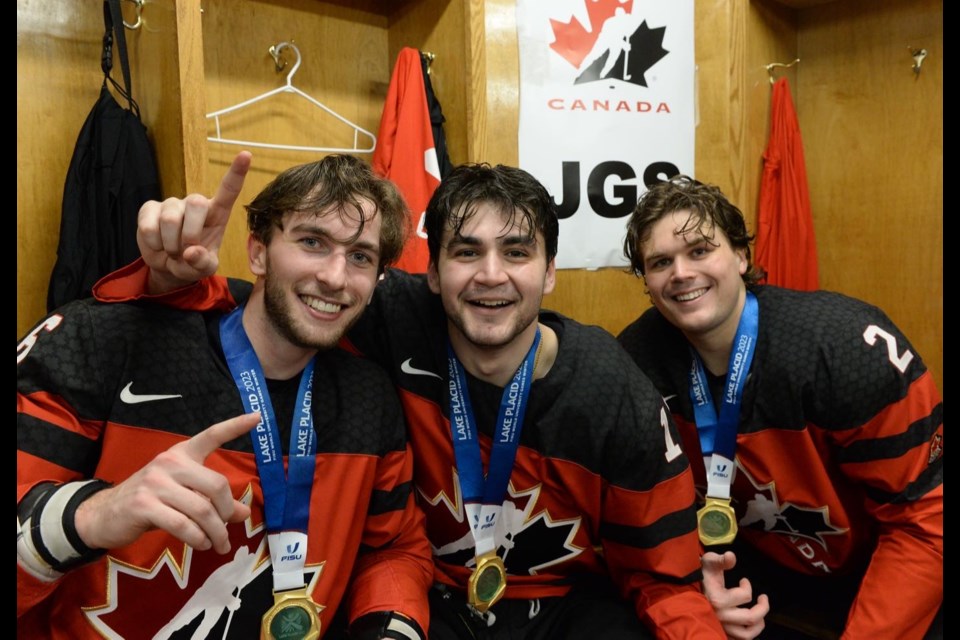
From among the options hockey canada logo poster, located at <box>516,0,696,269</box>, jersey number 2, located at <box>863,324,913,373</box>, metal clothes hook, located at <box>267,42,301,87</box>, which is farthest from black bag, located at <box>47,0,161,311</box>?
jersey number 2, located at <box>863,324,913,373</box>

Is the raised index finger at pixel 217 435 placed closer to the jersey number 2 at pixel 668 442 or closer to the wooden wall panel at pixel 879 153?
the jersey number 2 at pixel 668 442

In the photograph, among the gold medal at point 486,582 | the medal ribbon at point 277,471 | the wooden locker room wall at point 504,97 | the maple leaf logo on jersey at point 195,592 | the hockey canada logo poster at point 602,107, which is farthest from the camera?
the hockey canada logo poster at point 602,107

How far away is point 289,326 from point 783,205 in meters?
2.10

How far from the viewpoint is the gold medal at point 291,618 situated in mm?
1346

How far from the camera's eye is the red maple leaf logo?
2.52 metres

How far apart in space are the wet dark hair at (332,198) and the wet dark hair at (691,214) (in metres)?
0.70

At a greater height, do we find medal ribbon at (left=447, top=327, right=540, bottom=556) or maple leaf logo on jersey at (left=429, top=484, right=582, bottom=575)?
medal ribbon at (left=447, top=327, right=540, bottom=556)

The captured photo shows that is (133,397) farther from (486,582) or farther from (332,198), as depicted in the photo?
(486,582)

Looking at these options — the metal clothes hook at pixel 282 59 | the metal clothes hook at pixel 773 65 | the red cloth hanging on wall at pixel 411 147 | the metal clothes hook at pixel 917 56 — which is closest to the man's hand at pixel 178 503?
the red cloth hanging on wall at pixel 411 147

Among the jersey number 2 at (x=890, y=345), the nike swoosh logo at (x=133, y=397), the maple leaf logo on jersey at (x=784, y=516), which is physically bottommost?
the maple leaf logo on jersey at (x=784, y=516)

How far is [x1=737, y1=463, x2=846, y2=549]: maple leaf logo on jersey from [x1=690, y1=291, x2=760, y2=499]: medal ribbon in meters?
0.07

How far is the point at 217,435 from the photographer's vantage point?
1.03 metres

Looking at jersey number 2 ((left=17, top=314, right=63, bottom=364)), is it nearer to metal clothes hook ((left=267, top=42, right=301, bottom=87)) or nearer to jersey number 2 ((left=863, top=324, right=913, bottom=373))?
metal clothes hook ((left=267, top=42, right=301, bottom=87))

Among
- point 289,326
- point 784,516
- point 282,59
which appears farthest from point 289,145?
point 784,516
